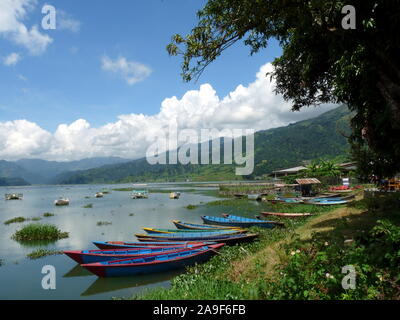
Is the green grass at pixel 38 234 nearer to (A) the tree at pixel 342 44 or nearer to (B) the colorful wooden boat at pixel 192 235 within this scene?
(B) the colorful wooden boat at pixel 192 235

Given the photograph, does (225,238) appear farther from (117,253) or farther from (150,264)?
(117,253)

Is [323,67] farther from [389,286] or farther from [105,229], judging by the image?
[105,229]

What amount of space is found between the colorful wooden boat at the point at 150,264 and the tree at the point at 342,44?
1055 cm

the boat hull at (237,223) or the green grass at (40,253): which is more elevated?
the boat hull at (237,223)

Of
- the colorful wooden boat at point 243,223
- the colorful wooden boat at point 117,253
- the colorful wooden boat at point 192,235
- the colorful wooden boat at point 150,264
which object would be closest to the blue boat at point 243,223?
the colorful wooden boat at point 243,223

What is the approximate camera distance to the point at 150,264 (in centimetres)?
1483

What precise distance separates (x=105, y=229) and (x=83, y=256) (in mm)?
15006

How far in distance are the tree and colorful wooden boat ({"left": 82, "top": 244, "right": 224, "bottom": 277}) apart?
10.6 meters

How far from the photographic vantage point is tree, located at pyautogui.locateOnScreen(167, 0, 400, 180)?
8484mm

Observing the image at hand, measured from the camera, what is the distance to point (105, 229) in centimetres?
3002

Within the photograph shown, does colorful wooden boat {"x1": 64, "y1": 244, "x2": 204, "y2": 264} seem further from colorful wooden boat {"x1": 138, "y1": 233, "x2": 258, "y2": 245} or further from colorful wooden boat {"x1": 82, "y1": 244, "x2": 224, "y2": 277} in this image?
colorful wooden boat {"x1": 138, "y1": 233, "x2": 258, "y2": 245}

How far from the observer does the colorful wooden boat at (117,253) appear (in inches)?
619

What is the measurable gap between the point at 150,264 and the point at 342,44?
1414cm
